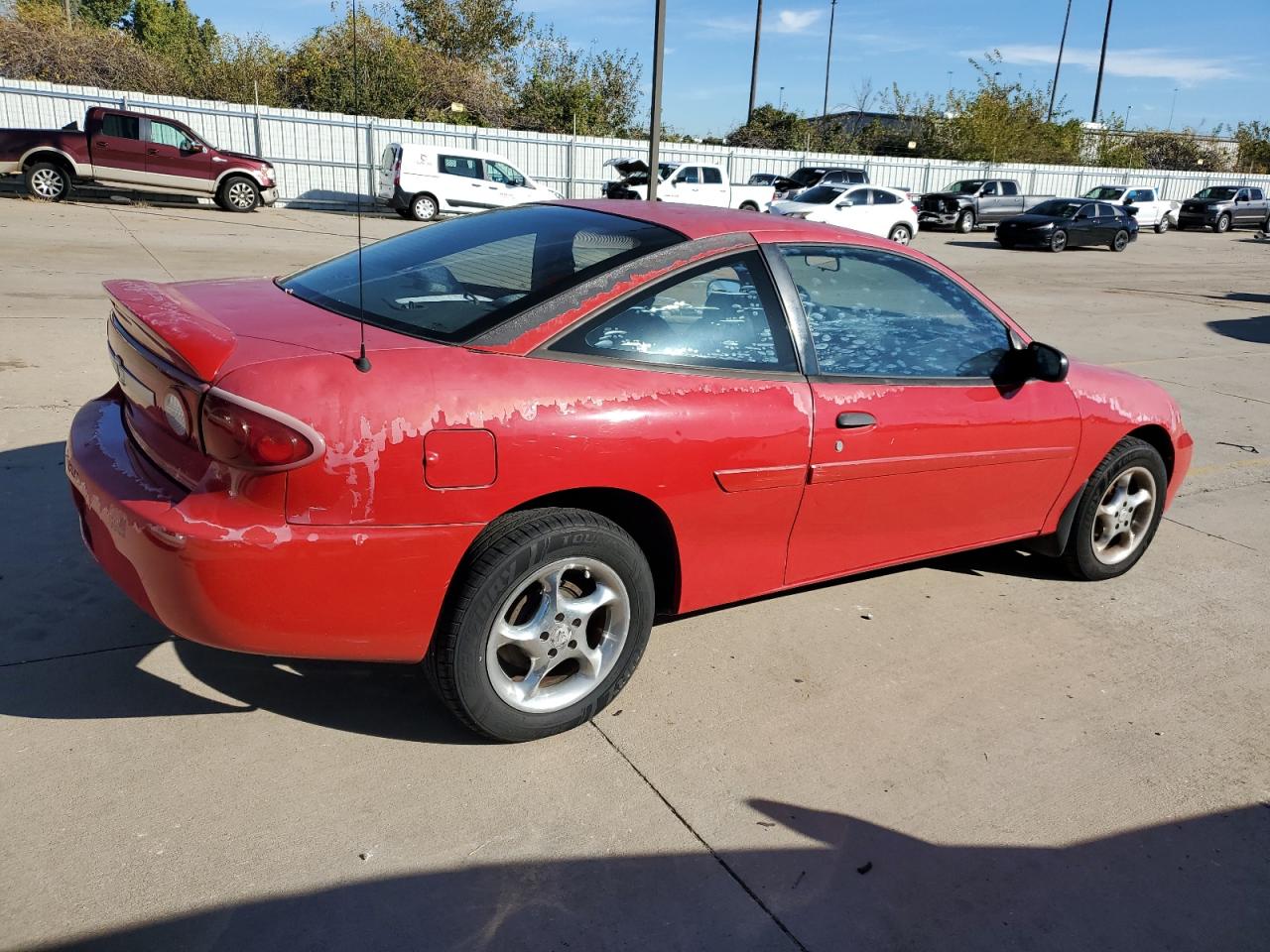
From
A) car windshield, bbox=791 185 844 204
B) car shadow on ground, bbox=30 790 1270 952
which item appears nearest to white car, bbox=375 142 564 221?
car windshield, bbox=791 185 844 204

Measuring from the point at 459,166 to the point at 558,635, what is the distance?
22397mm

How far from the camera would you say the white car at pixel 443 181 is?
914 inches

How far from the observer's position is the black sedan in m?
27.8

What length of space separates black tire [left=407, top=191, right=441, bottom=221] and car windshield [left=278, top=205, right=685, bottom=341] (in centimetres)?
2075

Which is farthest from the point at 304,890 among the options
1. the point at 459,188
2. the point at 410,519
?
the point at 459,188

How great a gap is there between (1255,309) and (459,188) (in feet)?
54.2

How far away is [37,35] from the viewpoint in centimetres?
3250

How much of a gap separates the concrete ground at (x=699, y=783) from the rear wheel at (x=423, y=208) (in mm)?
20090

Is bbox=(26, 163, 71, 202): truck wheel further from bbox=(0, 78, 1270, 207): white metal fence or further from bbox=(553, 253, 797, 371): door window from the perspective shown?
bbox=(553, 253, 797, 371): door window

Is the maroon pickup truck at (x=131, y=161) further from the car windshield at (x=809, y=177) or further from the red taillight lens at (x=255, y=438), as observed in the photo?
the red taillight lens at (x=255, y=438)

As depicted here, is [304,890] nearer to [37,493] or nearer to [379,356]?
[379,356]

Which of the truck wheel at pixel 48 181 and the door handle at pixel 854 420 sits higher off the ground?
the truck wheel at pixel 48 181

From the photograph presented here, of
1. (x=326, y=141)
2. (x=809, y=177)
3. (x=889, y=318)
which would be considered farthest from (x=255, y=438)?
(x=809, y=177)

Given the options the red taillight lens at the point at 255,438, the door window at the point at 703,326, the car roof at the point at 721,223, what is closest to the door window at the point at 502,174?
the car roof at the point at 721,223
